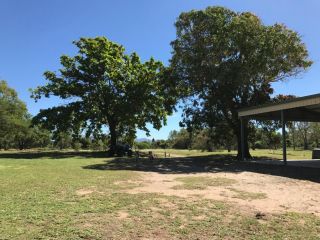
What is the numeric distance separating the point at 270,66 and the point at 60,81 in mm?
18392

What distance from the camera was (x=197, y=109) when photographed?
98.8 ft

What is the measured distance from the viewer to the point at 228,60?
26391 millimetres

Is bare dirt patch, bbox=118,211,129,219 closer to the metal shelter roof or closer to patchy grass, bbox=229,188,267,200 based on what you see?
patchy grass, bbox=229,188,267,200

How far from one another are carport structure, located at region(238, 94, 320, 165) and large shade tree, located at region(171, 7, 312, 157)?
1864mm

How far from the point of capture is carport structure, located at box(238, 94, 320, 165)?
19.9 meters

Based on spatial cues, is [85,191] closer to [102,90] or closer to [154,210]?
[154,210]

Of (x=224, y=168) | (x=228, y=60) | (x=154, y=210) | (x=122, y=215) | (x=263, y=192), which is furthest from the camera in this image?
(x=228, y=60)

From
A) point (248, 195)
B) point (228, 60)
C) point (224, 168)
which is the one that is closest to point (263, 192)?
point (248, 195)

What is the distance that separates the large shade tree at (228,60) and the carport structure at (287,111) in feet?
6.12

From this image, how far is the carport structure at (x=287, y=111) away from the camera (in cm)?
1989

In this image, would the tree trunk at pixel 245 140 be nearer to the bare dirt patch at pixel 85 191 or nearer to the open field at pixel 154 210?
the open field at pixel 154 210

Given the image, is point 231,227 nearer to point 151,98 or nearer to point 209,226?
point 209,226

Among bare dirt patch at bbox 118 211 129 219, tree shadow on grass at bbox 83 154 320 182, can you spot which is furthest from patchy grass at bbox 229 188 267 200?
tree shadow on grass at bbox 83 154 320 182

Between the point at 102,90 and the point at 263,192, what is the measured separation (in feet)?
76.7
